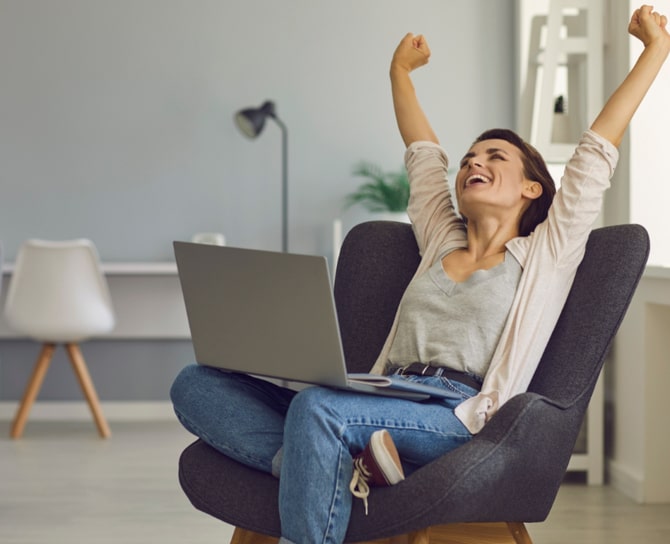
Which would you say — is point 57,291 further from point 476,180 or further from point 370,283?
point 476,180

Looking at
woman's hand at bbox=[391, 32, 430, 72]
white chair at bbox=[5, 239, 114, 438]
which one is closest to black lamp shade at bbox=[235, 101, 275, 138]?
white chair at bbox=[5, 239, 114, 438]

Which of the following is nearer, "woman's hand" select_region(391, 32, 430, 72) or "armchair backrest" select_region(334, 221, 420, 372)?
"armchair backrest" select_region(334, 221, 420, 372)

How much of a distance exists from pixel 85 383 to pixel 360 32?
2.09 m

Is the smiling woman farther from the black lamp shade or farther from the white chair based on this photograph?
the black lamp shade

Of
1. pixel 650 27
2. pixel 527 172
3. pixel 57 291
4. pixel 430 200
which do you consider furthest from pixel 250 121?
pixel 650 27

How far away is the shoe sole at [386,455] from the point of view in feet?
5.27

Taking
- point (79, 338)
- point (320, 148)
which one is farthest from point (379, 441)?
point (320, 148)

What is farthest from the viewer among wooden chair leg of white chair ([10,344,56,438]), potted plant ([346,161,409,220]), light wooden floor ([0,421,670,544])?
potted plant ([346,161,409,220])

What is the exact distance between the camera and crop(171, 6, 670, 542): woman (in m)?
1.62

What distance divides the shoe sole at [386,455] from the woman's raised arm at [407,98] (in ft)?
2.90

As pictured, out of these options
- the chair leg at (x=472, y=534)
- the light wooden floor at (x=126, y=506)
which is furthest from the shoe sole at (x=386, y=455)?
the light wooden floor at (x=126, y=506)

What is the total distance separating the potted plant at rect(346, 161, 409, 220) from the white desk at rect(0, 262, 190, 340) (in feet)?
3.13

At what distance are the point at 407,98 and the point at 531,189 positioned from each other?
0.39 metres

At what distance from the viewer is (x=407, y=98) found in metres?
2.31
